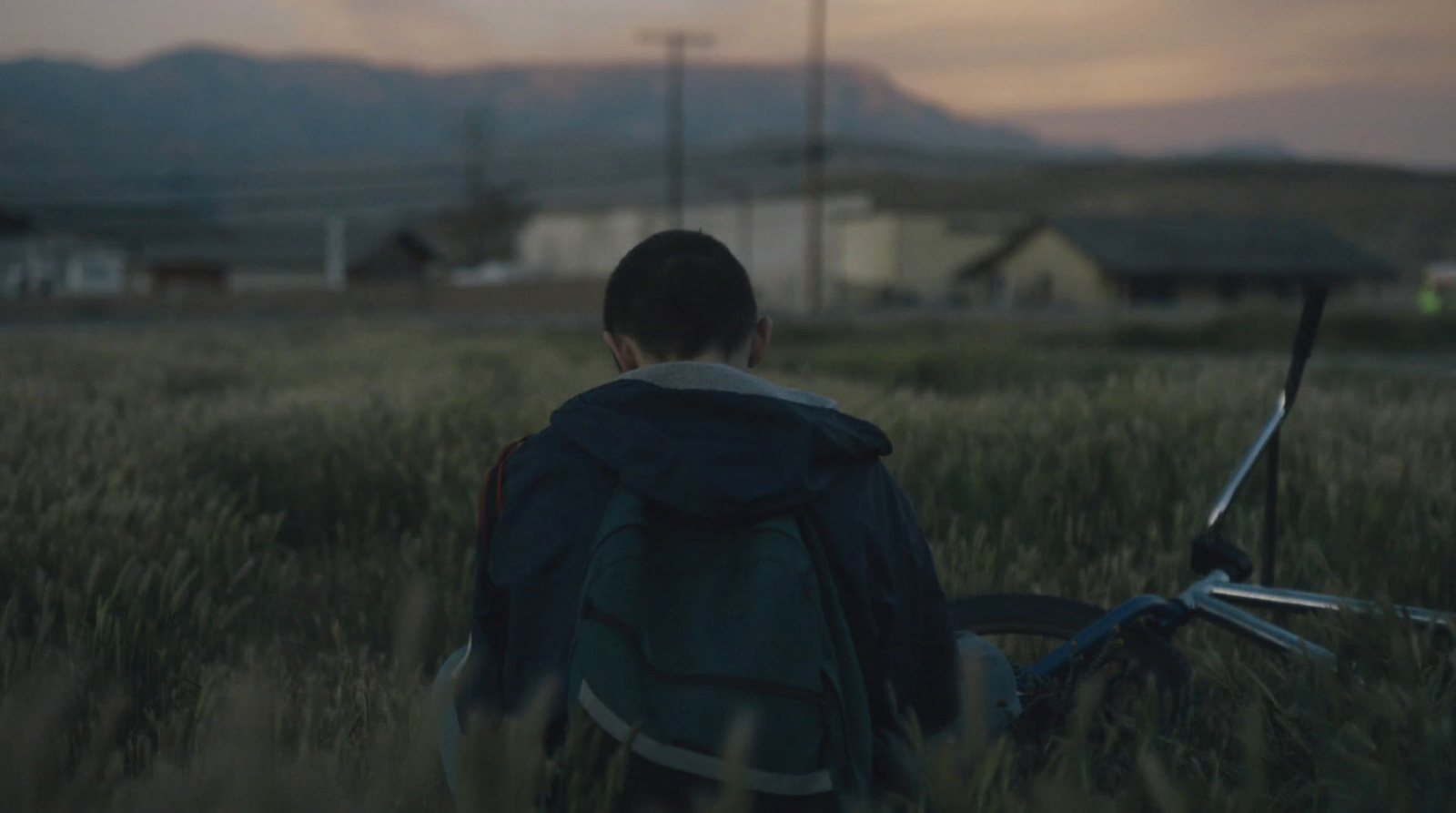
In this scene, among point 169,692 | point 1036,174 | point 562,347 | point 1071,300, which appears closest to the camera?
point 169,692

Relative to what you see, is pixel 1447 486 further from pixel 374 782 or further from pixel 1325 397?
pixel 374 782

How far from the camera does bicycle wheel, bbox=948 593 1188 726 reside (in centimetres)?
257

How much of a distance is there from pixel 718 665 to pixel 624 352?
65cm

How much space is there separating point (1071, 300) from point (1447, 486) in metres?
67.3

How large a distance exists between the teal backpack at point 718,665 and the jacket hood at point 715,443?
Answer: 6 cm

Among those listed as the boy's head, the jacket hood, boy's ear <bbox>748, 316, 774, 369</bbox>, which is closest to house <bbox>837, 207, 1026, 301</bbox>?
boy's ear <bbox>748, 316, 774, 369</bbox>

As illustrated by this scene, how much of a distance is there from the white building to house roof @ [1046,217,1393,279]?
1498cm

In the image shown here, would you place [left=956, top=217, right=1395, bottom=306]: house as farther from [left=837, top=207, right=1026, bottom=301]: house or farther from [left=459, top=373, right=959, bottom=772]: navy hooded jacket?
[left=459, top=373, right=959, bottom=772]: navy hooded jacket

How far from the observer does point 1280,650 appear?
2.54 metres

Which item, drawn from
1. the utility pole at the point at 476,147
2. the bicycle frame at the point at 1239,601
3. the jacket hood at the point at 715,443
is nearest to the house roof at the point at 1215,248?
the utility pole at the point at 476,147

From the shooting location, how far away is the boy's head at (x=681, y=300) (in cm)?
221

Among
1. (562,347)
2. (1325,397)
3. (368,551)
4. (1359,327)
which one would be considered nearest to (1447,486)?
(1325,397)

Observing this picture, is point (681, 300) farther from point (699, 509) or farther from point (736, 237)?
point (736, 237)

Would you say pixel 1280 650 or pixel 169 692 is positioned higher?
pixel 1280 650
